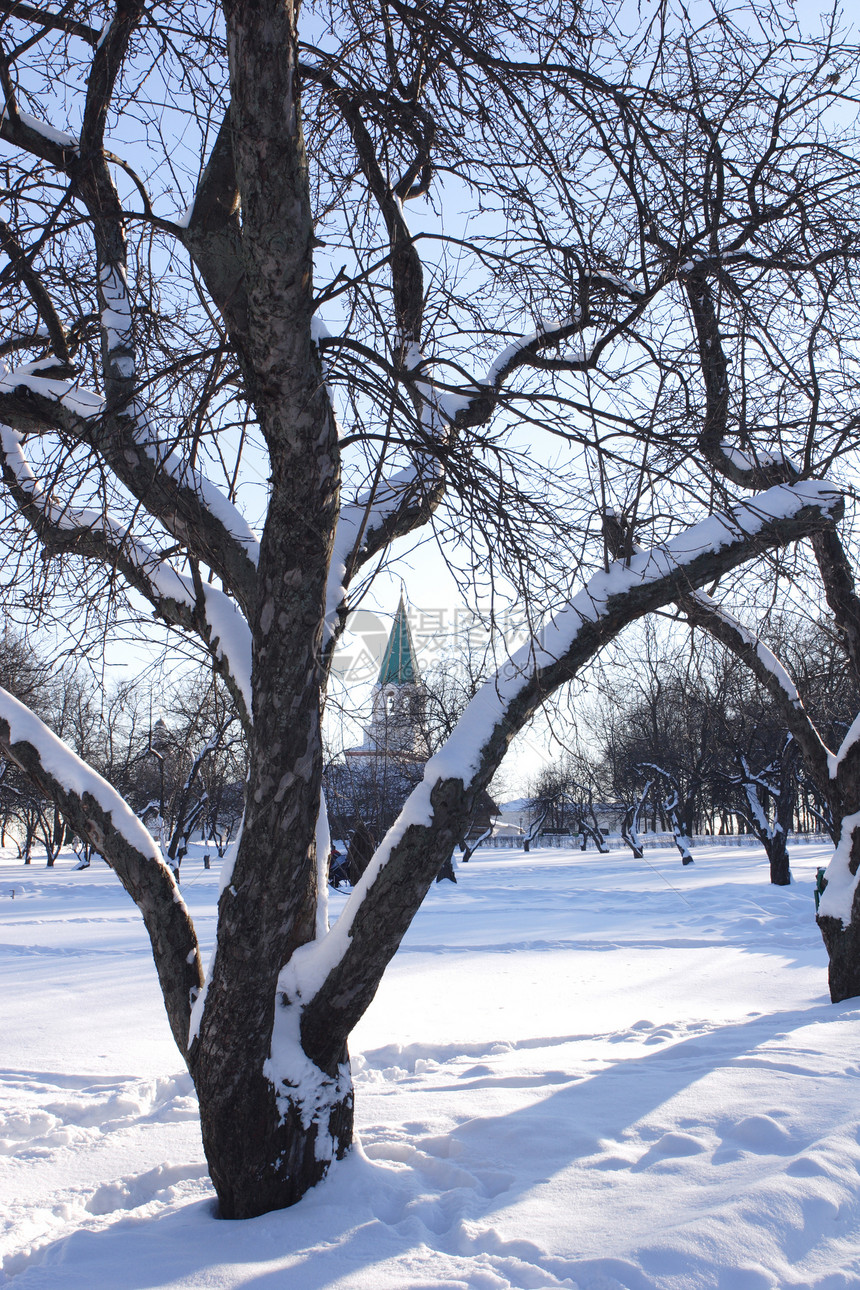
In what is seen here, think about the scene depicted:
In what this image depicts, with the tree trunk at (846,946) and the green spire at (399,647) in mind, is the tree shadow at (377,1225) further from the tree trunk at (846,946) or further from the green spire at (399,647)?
the tree trunk at (846,946)

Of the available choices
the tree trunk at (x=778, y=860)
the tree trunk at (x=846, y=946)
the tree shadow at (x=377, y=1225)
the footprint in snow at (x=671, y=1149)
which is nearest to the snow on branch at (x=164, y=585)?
the tree shadow at (x=377, y=1225)

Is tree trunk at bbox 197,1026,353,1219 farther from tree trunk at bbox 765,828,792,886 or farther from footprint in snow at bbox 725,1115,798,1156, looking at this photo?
tree trunk at bbox 765,828,792,886

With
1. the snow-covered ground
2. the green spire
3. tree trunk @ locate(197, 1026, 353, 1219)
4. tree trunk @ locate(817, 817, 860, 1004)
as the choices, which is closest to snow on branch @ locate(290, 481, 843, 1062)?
tree trunk @ locate(197, 1026, 353, 1219)

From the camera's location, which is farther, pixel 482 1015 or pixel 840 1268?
pixel 482 1015

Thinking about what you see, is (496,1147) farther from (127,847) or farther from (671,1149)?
(127,847)

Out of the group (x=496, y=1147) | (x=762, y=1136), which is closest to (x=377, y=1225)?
(x=496, y=1147)

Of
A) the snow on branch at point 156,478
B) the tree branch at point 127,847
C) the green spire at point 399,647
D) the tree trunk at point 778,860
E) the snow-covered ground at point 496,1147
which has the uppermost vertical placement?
the snow on branch at point 156,478

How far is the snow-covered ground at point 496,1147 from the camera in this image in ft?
7.64

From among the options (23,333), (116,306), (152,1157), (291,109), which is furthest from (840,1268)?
(23,333)

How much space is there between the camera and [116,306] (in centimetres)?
360

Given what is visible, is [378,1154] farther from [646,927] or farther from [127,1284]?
[646,927]

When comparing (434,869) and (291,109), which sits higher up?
(291,109)

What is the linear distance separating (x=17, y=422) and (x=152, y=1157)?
336 cm

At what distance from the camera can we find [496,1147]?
3172 millimetres
